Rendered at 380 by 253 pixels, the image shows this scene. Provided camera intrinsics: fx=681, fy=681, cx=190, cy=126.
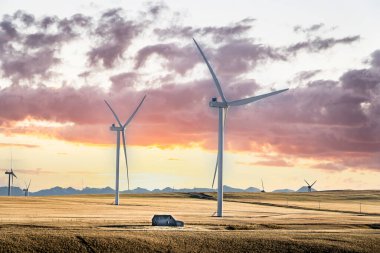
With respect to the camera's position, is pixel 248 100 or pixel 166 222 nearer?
pixel 166 222

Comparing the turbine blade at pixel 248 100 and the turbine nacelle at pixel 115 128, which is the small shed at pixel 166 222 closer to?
the turbine blade at pixel 248 100

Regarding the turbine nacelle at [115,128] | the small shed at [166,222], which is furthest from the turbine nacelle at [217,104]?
the turbine nacelle at [115,128]

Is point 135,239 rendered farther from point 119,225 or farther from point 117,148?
point 117,148

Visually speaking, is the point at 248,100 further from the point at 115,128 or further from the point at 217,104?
the point at 115,128

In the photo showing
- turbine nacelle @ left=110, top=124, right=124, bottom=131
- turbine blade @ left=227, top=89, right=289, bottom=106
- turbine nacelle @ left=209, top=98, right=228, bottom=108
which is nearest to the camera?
turbine blade @ left=227, top=89, right=289, bottom=106

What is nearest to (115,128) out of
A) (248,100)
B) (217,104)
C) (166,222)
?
(217,104)

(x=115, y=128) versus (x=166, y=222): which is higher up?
(x=115, y=128)

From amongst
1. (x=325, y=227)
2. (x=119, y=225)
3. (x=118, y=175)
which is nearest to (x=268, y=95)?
(x=325, y=227)

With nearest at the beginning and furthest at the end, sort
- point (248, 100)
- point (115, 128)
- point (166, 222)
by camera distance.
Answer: point (166, 222) → point (248, 100) → point (115, 128)

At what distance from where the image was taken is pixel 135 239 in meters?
56.9

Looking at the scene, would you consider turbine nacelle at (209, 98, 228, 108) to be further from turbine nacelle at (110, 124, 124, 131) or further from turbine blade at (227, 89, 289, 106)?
turbine nacelle at (110, 124, 124, 131)

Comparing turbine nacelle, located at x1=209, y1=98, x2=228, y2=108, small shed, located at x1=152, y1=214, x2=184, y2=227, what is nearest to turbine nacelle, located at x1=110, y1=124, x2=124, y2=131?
Answer: turbine nacelle, located at x1=209, y1=98, x2=228, y2=108

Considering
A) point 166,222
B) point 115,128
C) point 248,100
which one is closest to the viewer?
point 166,222

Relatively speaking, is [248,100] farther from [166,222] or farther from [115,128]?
[115,128]
